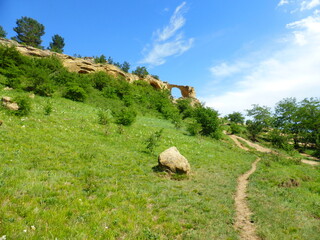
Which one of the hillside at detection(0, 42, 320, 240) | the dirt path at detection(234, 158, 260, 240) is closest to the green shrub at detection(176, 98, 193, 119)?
the hillside at detection(0, 42, 320, 240)

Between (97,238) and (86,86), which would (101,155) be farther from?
(86,86)

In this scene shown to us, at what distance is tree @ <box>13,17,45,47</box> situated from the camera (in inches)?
2940

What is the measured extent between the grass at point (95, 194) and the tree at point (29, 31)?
285 feet

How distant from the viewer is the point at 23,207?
219 inches

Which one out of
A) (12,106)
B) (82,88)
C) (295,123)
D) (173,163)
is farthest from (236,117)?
(12,106)

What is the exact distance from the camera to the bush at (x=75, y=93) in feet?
111

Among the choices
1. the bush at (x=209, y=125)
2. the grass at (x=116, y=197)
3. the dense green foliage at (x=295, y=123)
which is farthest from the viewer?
the dense green foliage at (x=295, y=123)

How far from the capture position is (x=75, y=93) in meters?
34.3

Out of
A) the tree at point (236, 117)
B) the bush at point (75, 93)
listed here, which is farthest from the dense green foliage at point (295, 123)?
the bush at point (75, 93)

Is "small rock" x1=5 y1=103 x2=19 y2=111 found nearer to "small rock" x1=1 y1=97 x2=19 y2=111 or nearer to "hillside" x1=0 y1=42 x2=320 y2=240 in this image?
"small rock" x1=1 y1=97 x2=19 y2=111

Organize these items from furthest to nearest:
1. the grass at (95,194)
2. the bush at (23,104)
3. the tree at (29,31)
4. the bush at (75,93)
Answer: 1. the tree at (29,31)
2. the bush at (75,93)
3. the bush at (23,104)
4. the grass at (95,194)

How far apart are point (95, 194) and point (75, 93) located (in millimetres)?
32122

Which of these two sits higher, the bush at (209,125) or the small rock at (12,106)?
the bush at (209,125)

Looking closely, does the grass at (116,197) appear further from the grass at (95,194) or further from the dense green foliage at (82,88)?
the dense green foliage at (82,88)
